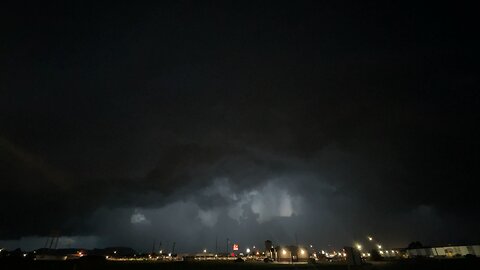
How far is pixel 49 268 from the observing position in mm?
51781

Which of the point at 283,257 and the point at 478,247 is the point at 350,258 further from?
the point at 478,247

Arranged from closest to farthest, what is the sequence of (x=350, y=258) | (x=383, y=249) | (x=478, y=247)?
(x=350, y=258), (x=478, y=247), (x=383, y=249)

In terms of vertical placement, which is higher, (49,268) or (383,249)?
(383,249)

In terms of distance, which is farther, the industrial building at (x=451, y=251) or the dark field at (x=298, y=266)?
the industrial building at (x=451, y=251)

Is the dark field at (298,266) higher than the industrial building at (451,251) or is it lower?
lower

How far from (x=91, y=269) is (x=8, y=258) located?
17516 mm

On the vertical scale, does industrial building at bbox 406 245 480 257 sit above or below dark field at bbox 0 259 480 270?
above

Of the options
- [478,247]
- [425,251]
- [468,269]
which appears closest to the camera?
[468,269]

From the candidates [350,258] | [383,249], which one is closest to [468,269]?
[350,258]

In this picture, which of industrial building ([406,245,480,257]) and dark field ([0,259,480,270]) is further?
industrial building ([406,245,480,257])

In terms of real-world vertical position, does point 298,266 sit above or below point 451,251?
below

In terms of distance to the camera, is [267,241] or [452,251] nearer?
[452,251]

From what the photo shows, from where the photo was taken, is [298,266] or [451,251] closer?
[298,266]

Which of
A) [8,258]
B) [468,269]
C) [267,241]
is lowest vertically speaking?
[468,269]
